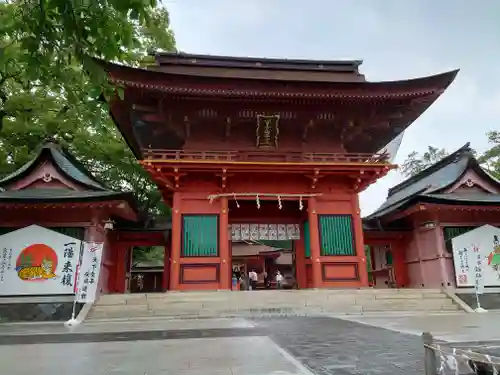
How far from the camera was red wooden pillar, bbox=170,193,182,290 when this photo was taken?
1391 centimetres

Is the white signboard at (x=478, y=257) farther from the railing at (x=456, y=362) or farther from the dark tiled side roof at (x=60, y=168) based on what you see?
the dark tiled side roof at (x=60, y=168)

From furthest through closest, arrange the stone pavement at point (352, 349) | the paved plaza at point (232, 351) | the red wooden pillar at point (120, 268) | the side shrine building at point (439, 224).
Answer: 1. the red wooden pillar at point (120, 268)
2. the side shrine building at point (439, 224)
3. the paved plaza at point (232, 351)
4. the stone pavement at point (352, 349)

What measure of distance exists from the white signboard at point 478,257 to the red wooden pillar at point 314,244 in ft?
16.3

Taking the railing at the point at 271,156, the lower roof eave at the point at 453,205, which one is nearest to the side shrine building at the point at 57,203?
the railing at the point at 271,156

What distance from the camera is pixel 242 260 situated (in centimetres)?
3080

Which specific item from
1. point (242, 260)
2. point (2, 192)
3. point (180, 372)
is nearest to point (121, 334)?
point (180, 372)

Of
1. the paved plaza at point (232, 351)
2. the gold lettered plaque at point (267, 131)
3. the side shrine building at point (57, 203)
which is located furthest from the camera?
the gold lettered plaque at point (267, 131)

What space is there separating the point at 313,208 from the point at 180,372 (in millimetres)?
11738

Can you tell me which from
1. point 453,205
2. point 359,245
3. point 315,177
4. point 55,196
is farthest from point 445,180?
point 55,196

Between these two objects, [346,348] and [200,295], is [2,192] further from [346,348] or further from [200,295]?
[346,348]

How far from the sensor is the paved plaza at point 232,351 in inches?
175

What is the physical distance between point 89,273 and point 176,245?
123 inches

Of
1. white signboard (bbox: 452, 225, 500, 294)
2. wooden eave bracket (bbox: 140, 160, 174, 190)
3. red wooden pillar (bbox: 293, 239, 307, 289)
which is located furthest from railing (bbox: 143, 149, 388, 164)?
white signboard (bbox: 452, 225, 500, 294)

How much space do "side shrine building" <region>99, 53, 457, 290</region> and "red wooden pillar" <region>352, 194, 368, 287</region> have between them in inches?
1.5
